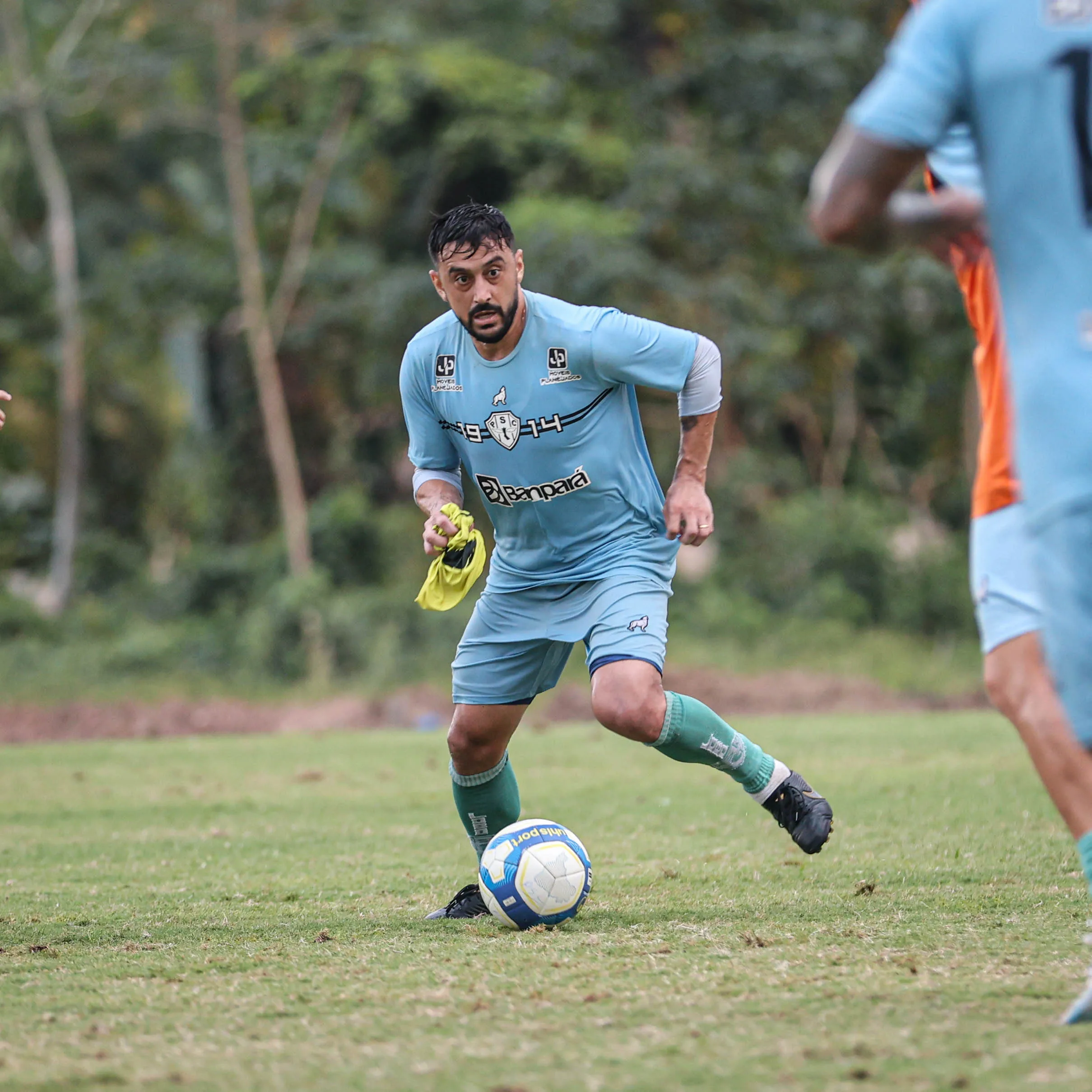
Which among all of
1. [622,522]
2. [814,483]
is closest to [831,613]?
[814,483]

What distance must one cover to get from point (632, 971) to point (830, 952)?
2.03 ft

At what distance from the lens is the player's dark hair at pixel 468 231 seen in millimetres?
5449

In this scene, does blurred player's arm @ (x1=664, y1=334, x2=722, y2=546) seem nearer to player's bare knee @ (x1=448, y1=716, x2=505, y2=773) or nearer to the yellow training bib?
the yellow training bib

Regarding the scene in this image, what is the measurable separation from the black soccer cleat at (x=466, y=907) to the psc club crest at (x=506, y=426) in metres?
1.68

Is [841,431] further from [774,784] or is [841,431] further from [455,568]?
[455,568]

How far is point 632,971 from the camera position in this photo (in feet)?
14.0

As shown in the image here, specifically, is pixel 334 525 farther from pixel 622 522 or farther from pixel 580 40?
pixel 622 522

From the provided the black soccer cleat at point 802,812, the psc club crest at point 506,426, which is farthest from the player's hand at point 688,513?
the black soccer cleat at point 802,812

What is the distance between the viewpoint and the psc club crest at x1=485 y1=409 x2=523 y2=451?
562cm

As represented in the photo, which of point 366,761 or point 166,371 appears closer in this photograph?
point 366,761

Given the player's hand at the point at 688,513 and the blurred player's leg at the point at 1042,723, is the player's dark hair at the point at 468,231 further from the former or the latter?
the blurred player's leg at the point at 1042,723

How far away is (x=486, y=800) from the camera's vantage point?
19.3 feet

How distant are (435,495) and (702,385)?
1132 mm

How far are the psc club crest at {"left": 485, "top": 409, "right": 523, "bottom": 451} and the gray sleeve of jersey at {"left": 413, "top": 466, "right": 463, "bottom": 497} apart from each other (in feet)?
1.09
